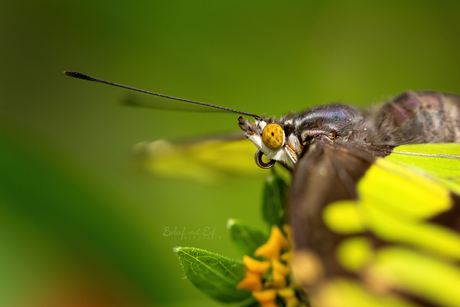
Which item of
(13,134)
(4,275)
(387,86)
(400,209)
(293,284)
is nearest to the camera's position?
(400,209)

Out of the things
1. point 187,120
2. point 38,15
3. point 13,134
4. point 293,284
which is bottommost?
point 293,284

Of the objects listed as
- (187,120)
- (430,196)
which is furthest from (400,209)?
(187,120)

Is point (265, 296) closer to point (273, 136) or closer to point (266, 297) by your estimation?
point (266, 297)

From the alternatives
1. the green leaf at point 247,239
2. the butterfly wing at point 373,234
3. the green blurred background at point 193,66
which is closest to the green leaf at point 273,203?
the green leaf at point 247,239

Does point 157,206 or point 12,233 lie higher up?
point 157,206

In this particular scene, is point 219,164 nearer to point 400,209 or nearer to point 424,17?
point 400,209

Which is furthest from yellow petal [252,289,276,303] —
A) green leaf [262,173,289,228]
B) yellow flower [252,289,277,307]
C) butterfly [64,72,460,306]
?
butterfly [64,72,460,306]

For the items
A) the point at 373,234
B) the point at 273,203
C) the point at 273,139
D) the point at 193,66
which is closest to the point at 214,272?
the point at 273,203

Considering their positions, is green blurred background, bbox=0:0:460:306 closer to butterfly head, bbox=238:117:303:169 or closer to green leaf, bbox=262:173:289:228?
green leaf, bbox=262:173:289:228
